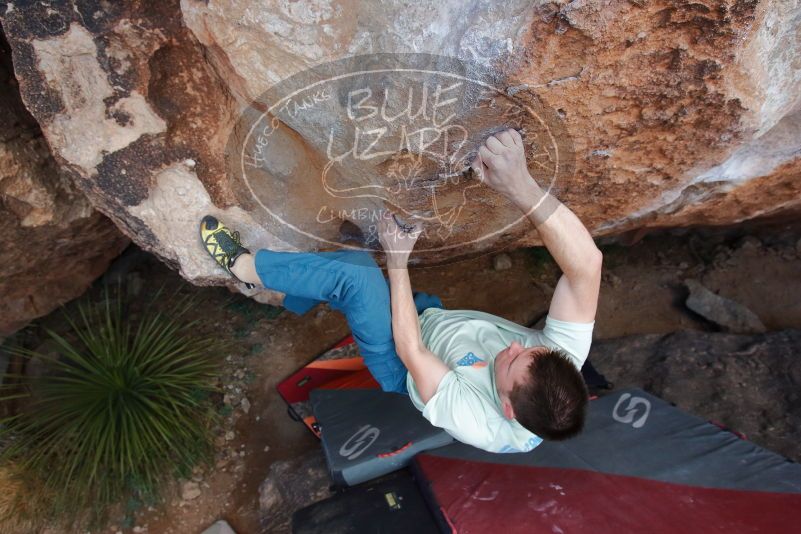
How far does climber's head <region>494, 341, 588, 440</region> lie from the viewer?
1.62 meters

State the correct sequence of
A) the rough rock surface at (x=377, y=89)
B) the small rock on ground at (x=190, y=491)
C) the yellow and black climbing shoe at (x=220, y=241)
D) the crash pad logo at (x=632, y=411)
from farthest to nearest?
1. the small rock on ground at (x=190, y=491)
2. the crash pad logo at (x=632, y=411)
3. the yellow and black climbing shoe at (x=220, y=241)
4. the rough rock surface at (x=377, y=89)

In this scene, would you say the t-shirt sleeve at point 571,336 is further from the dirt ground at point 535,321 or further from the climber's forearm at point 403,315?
the dirt ground at point 535,321

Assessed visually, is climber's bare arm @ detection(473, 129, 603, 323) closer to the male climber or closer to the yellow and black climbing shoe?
the male climber

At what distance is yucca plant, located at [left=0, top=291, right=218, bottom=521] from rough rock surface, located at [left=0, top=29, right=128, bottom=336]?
252mm

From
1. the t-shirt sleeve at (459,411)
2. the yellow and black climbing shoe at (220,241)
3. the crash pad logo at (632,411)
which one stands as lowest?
the crash pad logo at (632,411)

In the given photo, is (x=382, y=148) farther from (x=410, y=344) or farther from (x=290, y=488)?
A: (x=290, y=488)

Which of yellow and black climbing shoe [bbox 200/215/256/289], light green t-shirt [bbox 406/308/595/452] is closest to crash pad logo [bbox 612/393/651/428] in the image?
light green t-shirt [bbox 406/308/595/452]

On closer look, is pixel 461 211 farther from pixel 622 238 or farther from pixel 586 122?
pixel 622 238

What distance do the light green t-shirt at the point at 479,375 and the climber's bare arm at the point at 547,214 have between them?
0.57ft

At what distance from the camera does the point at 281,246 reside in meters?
2.20

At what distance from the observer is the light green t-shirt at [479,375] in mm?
1754

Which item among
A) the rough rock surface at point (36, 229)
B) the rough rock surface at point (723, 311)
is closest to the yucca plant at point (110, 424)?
the rough rock surface at point (36, 229)

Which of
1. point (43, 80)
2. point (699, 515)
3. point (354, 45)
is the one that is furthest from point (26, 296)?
point (699, 515)

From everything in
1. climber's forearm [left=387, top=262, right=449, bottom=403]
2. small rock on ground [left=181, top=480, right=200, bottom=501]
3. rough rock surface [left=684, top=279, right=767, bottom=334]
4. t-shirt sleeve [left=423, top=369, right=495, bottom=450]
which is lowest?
rough rock surface [left=684, top=279, right=767, bottom=334]
